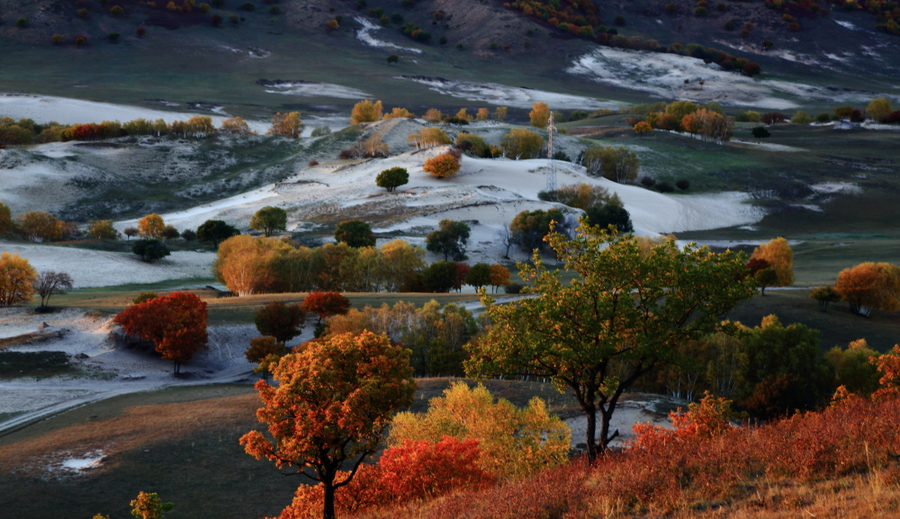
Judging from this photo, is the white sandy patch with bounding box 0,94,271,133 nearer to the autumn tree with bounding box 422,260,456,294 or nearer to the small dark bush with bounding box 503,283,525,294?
the autumn tree with bounding box 422,260,456,294

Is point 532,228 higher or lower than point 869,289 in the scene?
lower

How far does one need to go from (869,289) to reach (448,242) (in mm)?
42771

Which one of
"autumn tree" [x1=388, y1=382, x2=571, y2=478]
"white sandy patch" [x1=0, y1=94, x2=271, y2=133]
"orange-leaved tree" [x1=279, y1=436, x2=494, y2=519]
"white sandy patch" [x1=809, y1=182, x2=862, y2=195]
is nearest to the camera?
"orange-leaved tree" [x1=279, y1=436, x2=494, y2=519]

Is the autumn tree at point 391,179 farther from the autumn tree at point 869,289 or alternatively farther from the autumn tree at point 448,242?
the autumn tree at point 869,289

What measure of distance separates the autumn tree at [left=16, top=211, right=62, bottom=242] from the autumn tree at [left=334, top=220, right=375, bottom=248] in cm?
3734

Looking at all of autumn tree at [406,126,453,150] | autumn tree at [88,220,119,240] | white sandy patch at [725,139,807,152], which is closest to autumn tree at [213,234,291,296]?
autumn tree at [88,220,119,240]

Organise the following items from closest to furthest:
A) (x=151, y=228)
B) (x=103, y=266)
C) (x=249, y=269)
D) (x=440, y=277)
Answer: (x=249, y=269)
(x=440, y=277)
(x=103, y=266)
(x=151, y=228)

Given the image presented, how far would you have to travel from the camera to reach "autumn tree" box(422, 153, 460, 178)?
383 ft

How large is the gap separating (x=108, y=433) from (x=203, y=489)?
7.30 metres

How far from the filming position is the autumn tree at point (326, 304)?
52.9 metres

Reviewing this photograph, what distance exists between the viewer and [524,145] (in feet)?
453

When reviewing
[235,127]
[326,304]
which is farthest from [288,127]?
[326,304]

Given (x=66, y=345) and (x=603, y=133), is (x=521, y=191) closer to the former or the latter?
(x=603, y=133)

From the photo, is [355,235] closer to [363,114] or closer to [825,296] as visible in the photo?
[825,296]
